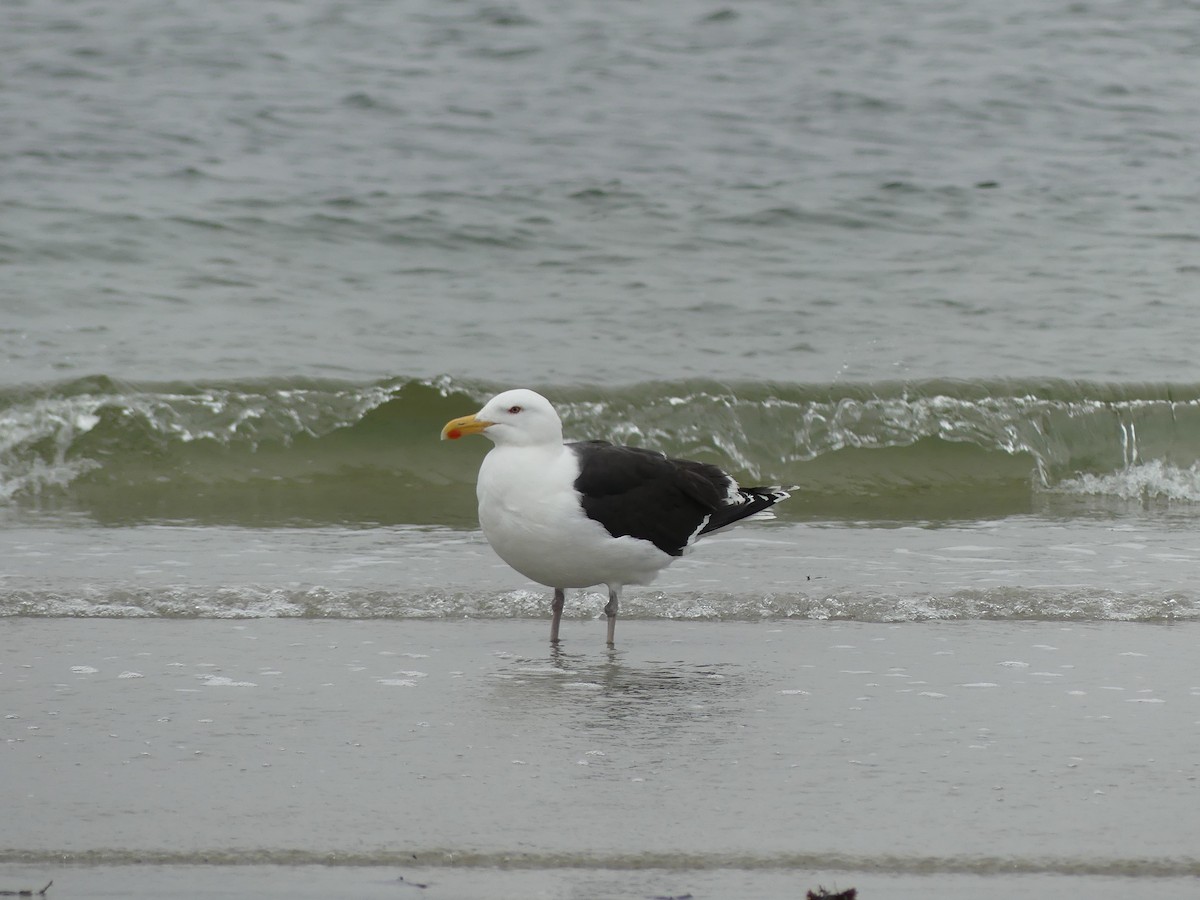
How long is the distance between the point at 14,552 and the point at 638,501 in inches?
108

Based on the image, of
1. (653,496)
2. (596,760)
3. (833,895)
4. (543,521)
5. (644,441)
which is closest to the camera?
(833,895)

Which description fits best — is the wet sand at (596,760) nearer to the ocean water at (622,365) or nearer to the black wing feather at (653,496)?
the ocean water at (622,365)

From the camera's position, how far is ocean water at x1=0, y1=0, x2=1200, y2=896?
3.86 meters

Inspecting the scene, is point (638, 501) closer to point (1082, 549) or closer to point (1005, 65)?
point (1082, 549)

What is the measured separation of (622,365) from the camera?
404 inches

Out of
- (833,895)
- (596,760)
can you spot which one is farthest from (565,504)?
(833,895)

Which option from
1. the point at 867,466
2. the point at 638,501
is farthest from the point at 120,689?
the point at 867,466

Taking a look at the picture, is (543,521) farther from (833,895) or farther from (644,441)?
(644,441)

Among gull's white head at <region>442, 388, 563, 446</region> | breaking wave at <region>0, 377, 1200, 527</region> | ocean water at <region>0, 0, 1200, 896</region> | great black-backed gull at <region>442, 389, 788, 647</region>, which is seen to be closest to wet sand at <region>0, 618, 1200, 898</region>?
ocean water at <region>0, 0, 1200, 896</region>

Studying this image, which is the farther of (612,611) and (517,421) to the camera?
(612,611)

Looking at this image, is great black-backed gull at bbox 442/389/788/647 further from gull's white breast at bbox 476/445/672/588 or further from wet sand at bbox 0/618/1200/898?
wet sand at bbox 0/618/1200/898

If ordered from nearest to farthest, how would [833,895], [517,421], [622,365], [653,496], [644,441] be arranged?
[833,895] → [517,421] → [653,496] → [644,441] → [622,365]

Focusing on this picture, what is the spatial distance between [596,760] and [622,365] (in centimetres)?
666

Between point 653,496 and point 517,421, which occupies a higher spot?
point 517,421
